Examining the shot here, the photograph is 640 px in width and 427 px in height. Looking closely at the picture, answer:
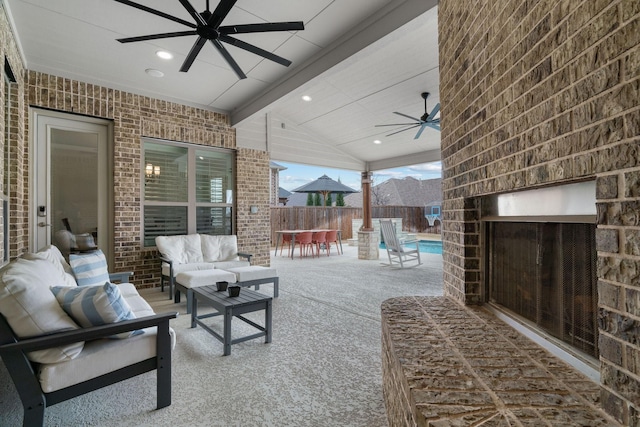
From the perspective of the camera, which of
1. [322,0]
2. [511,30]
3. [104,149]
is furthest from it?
[104,149]

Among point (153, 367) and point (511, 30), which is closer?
point (511, 30)

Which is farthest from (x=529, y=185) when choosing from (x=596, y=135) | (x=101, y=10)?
(x=101, y=10)

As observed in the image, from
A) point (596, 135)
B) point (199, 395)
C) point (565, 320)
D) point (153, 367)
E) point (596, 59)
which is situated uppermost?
point (596, 59)

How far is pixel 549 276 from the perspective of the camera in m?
1.49

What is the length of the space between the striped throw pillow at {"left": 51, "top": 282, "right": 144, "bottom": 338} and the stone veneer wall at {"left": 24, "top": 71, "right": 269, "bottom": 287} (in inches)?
127

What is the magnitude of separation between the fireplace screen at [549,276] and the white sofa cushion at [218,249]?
3946 millimetres

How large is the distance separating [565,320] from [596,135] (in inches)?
32.0

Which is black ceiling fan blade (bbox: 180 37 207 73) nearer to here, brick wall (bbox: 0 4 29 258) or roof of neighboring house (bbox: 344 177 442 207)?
brick wall (bbox: 0 4 29 258)

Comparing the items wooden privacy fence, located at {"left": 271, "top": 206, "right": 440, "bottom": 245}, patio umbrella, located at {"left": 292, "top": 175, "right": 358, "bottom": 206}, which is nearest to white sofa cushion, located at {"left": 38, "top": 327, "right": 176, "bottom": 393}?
wooden privacy fence, located at {"left": 271, "top": 206, "right": 440, "bottom": 245}

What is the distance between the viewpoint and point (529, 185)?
135cm

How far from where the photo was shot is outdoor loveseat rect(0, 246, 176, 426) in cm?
148

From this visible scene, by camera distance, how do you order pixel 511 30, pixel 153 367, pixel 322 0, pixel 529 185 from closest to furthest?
pixel 529 185 < pixel 511 30 < pixel 153 367 < pixel 322 0

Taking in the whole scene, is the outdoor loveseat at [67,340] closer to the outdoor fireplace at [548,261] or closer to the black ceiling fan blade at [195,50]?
the outdoor fireplace at [548,261]

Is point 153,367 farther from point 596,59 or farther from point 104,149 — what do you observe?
point 104,149
